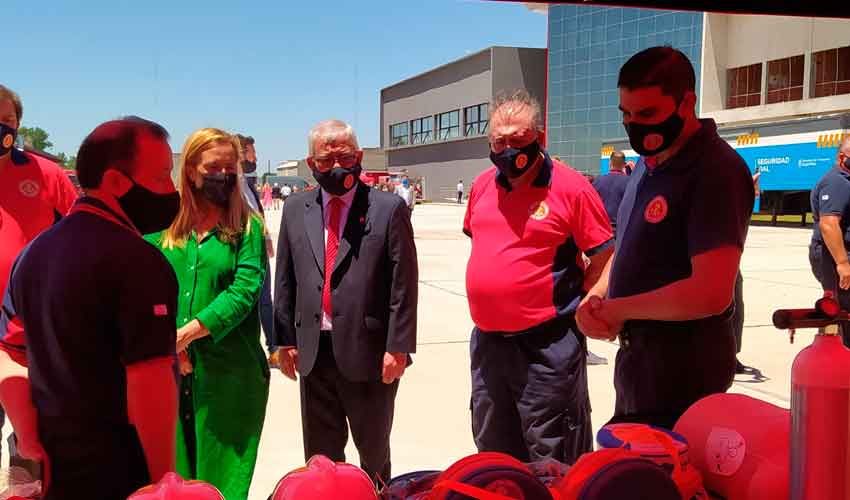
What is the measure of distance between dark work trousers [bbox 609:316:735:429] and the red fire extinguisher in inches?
29.7

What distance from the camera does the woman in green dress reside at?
3072 mm

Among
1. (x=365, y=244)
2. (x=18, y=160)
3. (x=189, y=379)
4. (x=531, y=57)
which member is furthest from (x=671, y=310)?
(x=531, y=57)

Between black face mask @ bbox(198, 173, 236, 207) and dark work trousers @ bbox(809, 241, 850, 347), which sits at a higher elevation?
black face mask @ bbox(198, 173, 236, 207)

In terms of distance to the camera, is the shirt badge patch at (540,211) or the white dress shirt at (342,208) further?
the white dress shirt at (342,208)

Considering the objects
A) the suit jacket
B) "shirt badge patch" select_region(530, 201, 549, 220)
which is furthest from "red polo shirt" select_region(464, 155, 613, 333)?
the suit jacket

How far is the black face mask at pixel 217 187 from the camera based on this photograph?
3068mm

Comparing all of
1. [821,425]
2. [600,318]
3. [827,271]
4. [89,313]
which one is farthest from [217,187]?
[827,271]

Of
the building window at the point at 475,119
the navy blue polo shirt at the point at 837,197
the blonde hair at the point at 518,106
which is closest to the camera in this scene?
the blonde hair at the point at 518,106

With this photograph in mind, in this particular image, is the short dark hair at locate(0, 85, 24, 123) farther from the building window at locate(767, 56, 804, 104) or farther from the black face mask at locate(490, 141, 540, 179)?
the building window at locate(767, 56, 804, 104)

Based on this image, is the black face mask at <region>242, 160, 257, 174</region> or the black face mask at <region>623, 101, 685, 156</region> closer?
the black face mask at <region>623, 101, 685, 156</region>

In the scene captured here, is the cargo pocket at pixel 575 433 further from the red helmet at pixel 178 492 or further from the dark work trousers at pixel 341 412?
the red helmet at pixel 178 492

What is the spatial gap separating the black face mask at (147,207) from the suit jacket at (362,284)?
1600 millimetres

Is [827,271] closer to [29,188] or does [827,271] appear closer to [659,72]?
[659,72]

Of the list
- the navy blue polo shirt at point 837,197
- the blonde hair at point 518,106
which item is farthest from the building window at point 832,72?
the blonde hair at point 518,106
